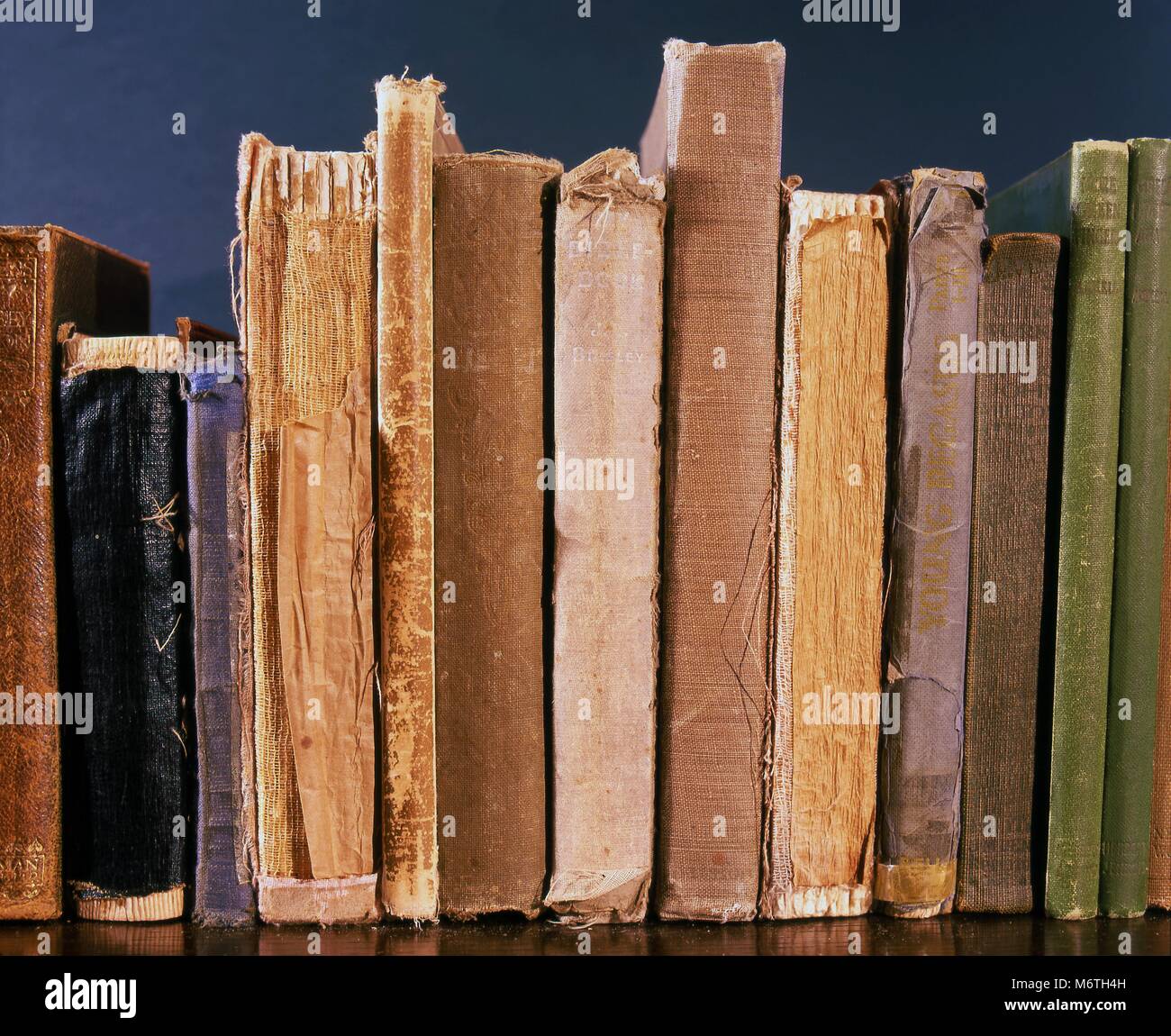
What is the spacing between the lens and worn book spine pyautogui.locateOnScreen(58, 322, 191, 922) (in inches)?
24.6

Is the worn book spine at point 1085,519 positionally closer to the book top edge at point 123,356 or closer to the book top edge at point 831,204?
the book top edge at point 831,204

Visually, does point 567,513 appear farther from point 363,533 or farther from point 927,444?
point 927,444

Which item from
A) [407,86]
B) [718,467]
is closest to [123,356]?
[407,86]

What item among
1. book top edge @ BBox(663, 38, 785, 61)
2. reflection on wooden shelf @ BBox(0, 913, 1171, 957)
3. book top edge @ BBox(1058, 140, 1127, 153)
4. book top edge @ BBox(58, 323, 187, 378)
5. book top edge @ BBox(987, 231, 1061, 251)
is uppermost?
book top edge @ BBox(663, 38, 785, 61)

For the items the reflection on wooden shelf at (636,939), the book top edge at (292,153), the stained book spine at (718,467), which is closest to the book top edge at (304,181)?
the book top edge at (292,153)

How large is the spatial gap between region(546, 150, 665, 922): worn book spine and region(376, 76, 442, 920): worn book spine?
9 cm

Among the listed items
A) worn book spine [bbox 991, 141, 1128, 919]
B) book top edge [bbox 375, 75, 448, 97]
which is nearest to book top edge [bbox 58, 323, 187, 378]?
book top edge [bbox 375, 75, 448, 97]

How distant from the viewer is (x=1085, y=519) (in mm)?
637

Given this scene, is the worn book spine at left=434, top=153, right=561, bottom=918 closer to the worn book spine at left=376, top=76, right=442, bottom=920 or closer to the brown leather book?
the worn book spine at left=376, top=76, right=442, bottom=920

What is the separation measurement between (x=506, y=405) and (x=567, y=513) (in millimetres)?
85

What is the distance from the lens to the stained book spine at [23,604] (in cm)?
62

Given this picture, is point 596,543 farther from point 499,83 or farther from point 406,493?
point 499,83

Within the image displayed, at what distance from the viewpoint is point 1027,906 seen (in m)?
0.66

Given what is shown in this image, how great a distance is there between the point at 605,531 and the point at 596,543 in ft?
0.03
